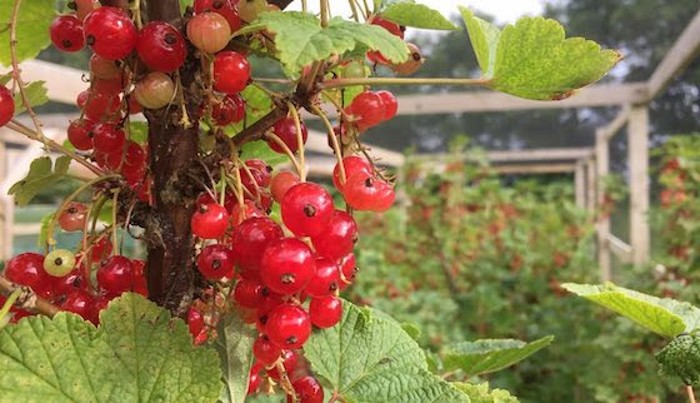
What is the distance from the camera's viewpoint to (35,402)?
1.07ft

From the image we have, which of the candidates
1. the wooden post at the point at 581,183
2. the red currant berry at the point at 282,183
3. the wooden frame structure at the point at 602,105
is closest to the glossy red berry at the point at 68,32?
the red currant berry at the point at 282,183

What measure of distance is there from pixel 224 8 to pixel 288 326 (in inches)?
7.4

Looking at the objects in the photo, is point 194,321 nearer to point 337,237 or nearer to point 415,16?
point 337,237

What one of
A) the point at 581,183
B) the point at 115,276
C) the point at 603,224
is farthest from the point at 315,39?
the point at 581,183

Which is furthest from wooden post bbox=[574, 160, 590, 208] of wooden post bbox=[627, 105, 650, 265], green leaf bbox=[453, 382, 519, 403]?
green leaf bbox=[453, 382, 519, 403]

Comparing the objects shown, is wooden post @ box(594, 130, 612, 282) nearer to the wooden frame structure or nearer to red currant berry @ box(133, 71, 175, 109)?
the wooden frame structure

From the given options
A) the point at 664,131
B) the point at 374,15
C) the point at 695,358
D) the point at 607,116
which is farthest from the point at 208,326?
the point at 607,116

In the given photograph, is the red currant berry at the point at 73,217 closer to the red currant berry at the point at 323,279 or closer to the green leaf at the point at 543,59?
A: the red currant berry at the point at 323,279

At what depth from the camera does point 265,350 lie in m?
0.41

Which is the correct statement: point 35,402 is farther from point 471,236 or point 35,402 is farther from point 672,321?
point 471,236

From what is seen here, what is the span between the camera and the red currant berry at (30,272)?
0.41 m

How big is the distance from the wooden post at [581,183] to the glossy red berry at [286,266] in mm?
7973

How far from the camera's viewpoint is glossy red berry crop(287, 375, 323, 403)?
442 mm

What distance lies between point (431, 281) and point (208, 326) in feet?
12.0
